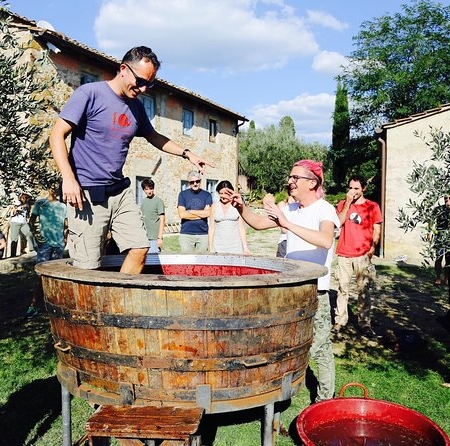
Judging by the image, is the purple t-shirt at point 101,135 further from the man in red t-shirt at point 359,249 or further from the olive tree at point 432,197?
the man in red t-shirt at point 359,249

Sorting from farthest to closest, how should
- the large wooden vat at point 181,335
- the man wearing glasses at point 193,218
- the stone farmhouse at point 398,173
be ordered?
the stone farmhouse at point 398,173 < the man wearing glasses at point 193,218 < the large wooden vat at point 181,335

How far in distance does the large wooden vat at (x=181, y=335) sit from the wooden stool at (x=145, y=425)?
8cm

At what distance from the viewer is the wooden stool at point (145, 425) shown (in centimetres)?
238

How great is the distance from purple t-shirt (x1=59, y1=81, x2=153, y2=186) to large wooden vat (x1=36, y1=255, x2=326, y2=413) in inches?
31.2

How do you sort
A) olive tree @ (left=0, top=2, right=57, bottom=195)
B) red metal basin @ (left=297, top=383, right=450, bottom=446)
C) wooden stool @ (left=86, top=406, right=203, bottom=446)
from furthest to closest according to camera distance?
olive tree @ (left=0, top=2, right=57, bottom=195), red metal basin @ (left=297, top=383, right=450, bottom=446), wooden stool @ (left=86, top=406, right=203, bottom=446)

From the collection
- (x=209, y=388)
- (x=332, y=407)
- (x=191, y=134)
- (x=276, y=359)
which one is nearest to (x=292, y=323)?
(x=276, y=359)

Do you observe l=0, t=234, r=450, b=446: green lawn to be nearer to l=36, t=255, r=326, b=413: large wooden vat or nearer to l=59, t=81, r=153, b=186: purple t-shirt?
l=36, t=255, r=326, b=413: large wooden vat

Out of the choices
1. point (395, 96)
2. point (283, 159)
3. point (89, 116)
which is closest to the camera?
point (89, 116)

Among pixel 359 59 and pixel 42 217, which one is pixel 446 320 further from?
pixel 359 59

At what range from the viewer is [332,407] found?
3268 mm

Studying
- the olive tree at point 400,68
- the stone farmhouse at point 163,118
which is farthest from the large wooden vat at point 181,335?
the olive tree at point 400,68

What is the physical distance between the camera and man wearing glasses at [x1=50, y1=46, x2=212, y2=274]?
3201 millimetres

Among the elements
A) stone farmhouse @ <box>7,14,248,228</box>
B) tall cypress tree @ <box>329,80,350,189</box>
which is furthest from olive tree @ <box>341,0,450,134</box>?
stone farmhouse @ <box>7,14,248,228</box>

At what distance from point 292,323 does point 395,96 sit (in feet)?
111
